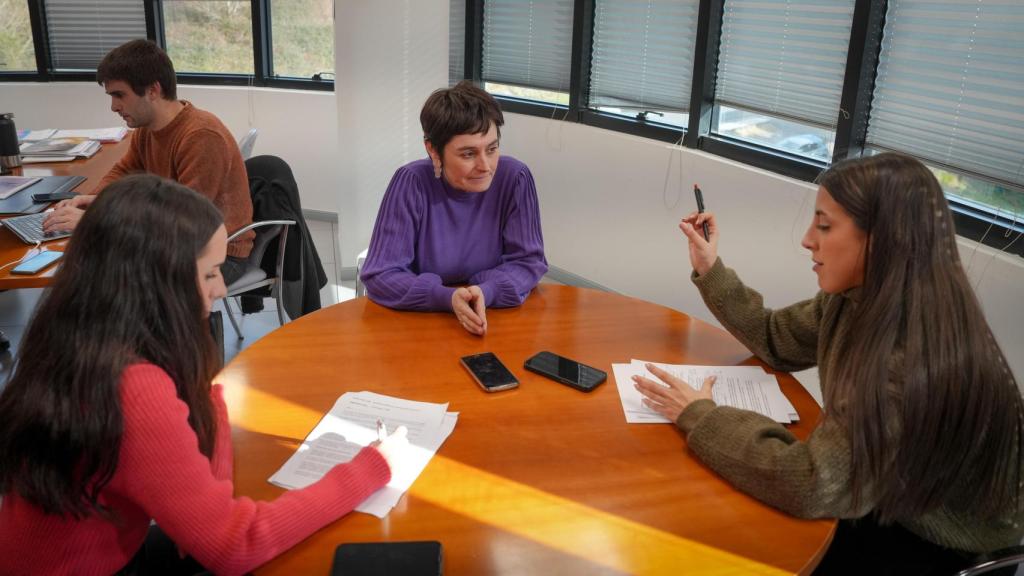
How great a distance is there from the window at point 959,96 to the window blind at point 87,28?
189 inches

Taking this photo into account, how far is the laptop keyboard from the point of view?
2.46m

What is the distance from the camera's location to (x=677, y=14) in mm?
3756

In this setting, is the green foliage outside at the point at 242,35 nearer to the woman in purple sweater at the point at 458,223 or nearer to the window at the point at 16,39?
the window at the point at 16,39

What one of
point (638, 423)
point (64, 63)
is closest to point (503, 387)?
point (638, 423)

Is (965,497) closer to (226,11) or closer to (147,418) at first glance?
(147,418)

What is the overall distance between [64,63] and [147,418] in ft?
17.6

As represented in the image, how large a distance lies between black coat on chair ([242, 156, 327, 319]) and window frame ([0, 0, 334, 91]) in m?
2.56

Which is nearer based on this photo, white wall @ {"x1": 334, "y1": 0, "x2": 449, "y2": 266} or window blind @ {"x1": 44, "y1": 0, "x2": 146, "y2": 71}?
white wall @ {"x1": 334, "y1": 0, "x2": 449, "y2": 266}

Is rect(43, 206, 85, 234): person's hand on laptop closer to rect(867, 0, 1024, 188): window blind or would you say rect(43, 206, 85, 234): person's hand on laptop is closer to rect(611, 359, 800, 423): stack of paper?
rect(611, 359, 800, 423): stack of paper

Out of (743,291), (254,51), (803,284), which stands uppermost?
(254,51)

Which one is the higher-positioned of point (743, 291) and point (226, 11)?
point (226, 11)

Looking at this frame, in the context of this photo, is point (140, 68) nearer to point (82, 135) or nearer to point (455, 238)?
point (455, 238)

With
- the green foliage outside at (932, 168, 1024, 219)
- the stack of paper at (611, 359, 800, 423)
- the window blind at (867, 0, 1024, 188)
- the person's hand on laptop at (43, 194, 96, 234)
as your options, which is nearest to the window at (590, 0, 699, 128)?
the window blind at (867, 0, 1024, 188)

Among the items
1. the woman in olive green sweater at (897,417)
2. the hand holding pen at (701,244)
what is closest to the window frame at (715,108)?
the hand holding pen at (701,244)
